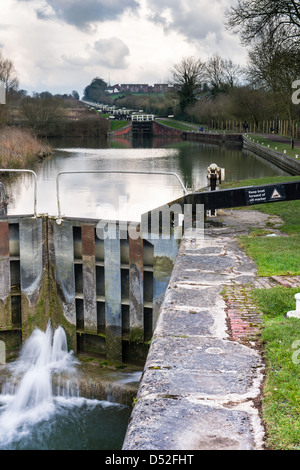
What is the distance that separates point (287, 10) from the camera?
21.1 m

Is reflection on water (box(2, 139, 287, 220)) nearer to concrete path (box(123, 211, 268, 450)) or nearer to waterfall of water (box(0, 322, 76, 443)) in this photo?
waterfall of water (box(0, 322, 76, 443))

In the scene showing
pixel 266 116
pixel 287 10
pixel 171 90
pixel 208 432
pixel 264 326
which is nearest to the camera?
pixel 208 432

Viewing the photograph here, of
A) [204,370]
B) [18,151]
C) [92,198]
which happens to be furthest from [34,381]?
[18,151]

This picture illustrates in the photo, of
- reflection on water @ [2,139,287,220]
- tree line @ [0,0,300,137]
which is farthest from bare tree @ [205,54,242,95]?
reflection on water @ [2,139,287,220]

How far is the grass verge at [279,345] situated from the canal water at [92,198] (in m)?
2.83

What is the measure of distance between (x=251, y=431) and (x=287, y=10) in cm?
2076

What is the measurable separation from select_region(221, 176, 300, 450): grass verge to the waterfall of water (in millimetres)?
3517

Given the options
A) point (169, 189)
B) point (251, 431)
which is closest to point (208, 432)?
point (251, 431)

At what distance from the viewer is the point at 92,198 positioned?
19859mm

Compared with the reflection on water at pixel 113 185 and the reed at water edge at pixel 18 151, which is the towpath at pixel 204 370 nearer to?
the reflection on water at pixel 113 185

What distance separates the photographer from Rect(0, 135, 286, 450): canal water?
7.31 metres

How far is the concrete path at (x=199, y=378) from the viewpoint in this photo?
3.28 m

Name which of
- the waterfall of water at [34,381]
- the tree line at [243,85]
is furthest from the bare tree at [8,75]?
the waterfall of water at [34,381]
